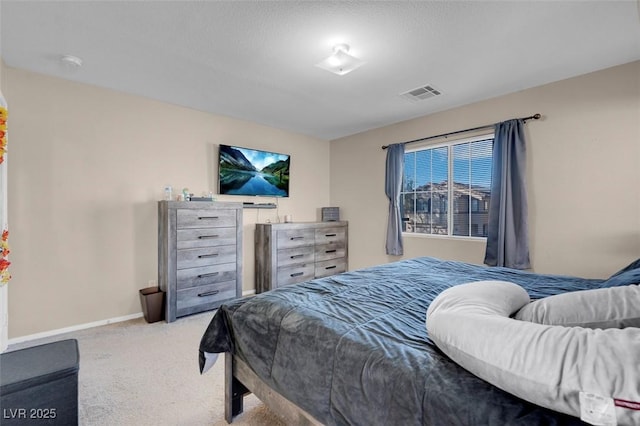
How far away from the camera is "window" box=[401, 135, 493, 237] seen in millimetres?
3547

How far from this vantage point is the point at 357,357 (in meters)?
1.05

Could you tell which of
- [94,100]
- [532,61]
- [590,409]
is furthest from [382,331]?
[94,100]

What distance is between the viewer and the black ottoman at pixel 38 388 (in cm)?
124

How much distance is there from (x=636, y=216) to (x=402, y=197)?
239 cm

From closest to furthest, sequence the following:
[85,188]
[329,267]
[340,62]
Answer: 1. [340,62]
2. [85,188]
3. [329,267]

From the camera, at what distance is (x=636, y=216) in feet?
8.39

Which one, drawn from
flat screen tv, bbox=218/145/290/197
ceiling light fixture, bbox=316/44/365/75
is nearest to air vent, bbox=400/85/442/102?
ceiling light fixture, bbox=316/44/365/75

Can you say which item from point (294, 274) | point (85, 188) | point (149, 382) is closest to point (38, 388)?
point (149, 382)

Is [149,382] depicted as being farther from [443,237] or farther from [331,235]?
[443,237]

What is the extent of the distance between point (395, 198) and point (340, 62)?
7.60ft

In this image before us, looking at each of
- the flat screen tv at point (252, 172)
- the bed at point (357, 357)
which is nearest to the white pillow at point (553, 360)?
the bed at point (357, 357)

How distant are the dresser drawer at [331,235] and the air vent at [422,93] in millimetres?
2274

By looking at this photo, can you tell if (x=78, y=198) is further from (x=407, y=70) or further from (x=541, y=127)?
(x=541, y=127)

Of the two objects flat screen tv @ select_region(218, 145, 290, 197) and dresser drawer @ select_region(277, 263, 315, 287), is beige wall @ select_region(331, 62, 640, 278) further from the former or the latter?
flat screen tv @ select_region(218, 145, 290, 197)
